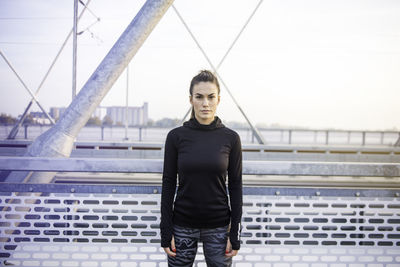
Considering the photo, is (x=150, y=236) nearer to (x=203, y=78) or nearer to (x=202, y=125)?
(x=202, y=125)

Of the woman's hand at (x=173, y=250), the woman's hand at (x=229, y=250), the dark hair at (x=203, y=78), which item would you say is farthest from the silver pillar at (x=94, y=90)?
the woman's hand at (x=229, y=250)

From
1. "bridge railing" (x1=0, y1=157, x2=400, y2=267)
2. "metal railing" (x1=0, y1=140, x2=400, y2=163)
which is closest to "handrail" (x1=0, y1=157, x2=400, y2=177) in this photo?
"bridge railing" (x1=0, y1=157, x2=400, y2=267)

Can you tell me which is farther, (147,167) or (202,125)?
(147,167)

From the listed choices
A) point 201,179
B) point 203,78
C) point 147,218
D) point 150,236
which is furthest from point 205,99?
point 150,236

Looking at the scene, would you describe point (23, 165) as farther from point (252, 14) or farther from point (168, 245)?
point (252, 14)

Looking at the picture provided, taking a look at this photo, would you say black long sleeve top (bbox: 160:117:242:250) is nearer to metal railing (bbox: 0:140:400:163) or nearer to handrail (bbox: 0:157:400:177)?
handrail (bbox: 0:157:400:177)

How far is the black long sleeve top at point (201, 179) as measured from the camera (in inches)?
80.8

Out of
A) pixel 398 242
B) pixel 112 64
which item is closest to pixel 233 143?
pixel 398 242

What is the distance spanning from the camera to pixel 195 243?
6.99 feet

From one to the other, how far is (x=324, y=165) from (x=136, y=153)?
11.2 meters

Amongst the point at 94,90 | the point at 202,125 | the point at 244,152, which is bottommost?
the point at 244,152

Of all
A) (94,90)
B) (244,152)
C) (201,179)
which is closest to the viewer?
(201,179)

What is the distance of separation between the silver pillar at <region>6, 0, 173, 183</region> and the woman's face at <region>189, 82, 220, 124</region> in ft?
7.23

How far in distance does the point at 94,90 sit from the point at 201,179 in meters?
2.48
